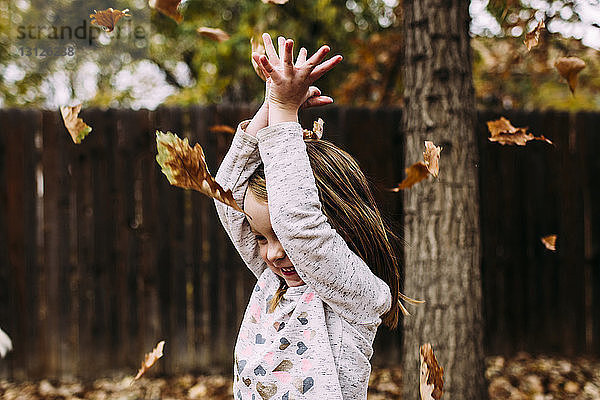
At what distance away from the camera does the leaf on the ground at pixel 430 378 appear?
1611 millimetres

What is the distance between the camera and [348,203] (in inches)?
50.9

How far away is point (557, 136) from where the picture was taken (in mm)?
4438

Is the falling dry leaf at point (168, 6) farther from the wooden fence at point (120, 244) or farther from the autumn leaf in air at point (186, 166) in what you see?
the wooden fence at point (120, 244)

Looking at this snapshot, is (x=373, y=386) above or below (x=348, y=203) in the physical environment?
Answer: below

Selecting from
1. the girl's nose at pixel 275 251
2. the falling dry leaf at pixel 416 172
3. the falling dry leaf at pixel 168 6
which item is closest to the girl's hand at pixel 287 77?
the girl's nose at pixel 275 251

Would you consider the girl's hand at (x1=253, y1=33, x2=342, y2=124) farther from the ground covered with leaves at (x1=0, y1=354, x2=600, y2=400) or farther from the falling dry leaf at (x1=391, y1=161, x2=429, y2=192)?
the ground covered with leaves at (x1=0, y1=354, x2=600, y2=400)

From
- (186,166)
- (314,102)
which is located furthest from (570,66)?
(186,166)

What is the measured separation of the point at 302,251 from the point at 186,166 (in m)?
0.30

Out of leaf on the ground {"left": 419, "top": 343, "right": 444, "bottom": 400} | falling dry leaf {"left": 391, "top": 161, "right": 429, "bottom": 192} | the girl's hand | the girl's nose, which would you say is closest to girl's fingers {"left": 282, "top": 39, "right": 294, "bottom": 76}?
the girl's hand

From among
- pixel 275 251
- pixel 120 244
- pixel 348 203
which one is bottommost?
pixel 120 244

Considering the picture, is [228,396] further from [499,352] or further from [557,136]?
[557,136]

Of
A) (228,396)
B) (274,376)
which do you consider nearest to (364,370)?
(274,376)

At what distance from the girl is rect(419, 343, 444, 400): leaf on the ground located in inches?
14.6

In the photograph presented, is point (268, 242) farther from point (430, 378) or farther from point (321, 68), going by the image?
point (430, 378)
